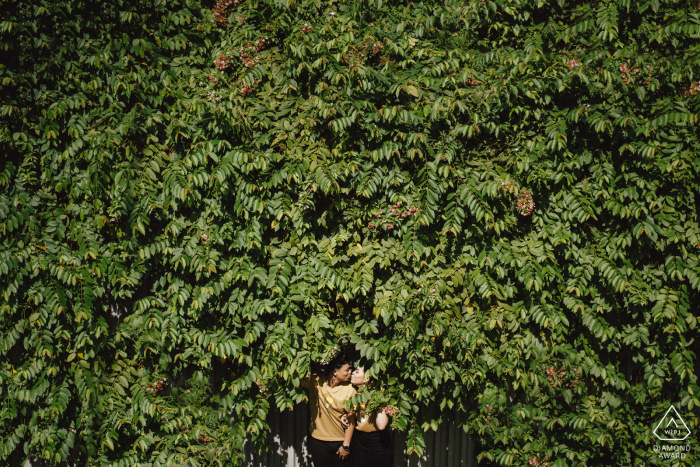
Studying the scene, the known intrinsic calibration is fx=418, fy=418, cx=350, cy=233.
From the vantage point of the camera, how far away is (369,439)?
3.34 meters

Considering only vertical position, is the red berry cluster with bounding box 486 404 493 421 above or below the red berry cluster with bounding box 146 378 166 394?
below

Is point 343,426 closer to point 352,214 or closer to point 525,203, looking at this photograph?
point 352,214

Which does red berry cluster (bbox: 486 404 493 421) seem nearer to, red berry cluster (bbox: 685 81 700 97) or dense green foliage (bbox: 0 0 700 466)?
dense green foliage (bbox: 0 0 700 466)

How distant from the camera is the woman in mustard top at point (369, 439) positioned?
331 centimetres

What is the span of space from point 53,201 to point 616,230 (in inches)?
176

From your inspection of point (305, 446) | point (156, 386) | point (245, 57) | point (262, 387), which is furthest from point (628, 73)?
point (156, 386)

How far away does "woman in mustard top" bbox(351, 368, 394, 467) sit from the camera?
3.31 metres

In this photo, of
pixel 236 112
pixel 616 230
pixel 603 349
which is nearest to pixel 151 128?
pixel 236 112

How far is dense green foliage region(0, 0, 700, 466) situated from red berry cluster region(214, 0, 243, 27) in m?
0.01

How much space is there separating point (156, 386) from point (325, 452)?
147 centimetres

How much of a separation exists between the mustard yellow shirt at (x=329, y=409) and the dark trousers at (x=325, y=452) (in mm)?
43

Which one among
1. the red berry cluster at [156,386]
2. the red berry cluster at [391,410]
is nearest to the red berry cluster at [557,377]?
the red berry cluster at [391,410]

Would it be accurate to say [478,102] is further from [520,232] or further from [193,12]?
[193,12]

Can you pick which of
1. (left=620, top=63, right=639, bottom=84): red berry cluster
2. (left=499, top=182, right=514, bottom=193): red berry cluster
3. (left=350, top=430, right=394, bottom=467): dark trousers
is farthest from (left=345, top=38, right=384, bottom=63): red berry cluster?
(left=350, top=430, right=394, bottom=467): dark trousers
